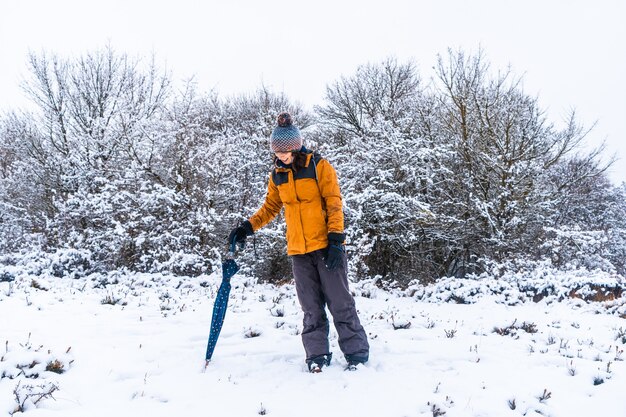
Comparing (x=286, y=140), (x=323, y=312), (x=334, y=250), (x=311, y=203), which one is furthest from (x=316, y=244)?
(x=286, y=140)

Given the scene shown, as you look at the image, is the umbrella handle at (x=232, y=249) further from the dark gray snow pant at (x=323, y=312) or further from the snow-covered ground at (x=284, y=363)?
the snow-covered ground at (x=284, y=363)

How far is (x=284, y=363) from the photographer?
12.4 ft

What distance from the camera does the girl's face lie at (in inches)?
147

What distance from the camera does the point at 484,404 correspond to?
297 centimetres

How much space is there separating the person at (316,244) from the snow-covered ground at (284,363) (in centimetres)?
23

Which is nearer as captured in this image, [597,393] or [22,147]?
[597,393]

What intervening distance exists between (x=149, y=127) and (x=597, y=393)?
39.1 ft

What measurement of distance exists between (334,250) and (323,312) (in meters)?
0.66

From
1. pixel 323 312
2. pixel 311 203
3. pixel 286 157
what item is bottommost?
pixel 323 312

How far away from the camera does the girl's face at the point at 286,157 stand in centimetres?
373

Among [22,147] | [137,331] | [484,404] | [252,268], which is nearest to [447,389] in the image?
[484,404]

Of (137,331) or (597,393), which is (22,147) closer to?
(137,331)

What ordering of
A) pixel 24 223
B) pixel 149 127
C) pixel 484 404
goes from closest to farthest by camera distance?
1. pixel 484 404
2. pixel 149 127
3. pixel 24 223

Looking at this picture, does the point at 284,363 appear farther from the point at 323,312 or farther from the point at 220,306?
the point at 220,306
